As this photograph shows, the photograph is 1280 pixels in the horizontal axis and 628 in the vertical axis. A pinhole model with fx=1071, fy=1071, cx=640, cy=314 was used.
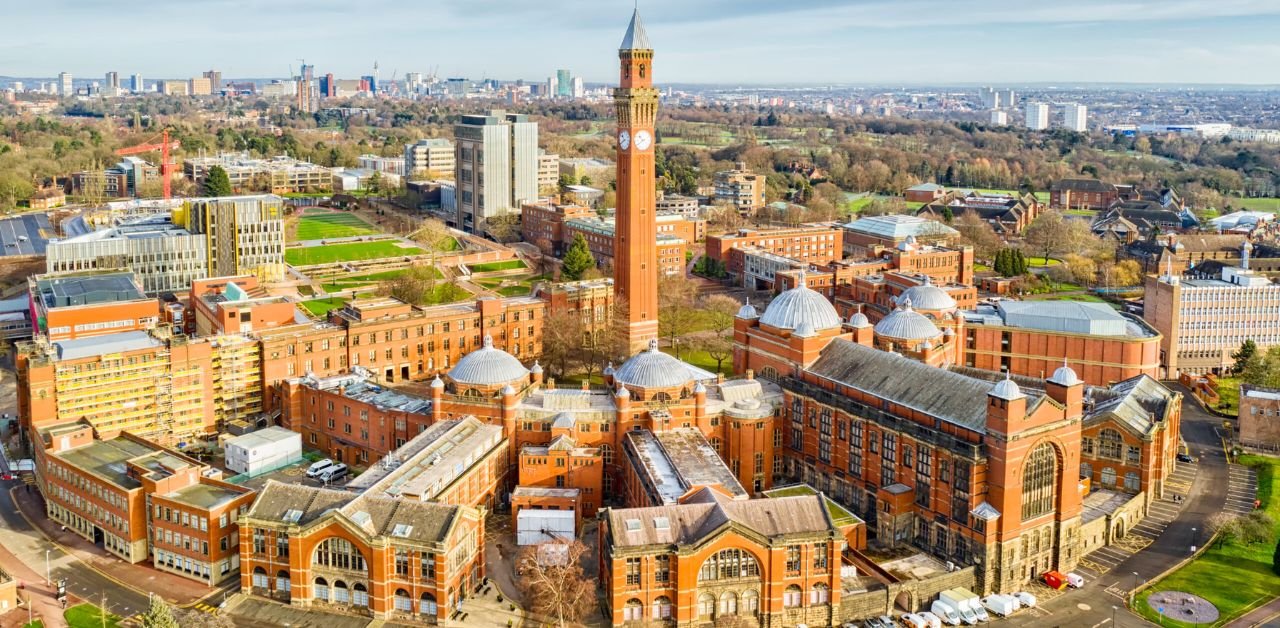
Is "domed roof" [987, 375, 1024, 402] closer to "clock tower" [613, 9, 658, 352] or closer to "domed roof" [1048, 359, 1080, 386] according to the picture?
"domed roof" [1048, 359, 1080, 386]

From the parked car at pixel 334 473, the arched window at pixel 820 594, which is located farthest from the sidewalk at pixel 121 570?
the arched window at pixel 820 594

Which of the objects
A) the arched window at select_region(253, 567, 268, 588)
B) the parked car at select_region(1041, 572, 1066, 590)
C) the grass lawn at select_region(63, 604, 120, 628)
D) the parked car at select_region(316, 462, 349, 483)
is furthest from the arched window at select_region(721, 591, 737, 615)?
the grass lawn at select_region(63, 604, 120, 628)

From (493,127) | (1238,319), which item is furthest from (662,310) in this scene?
(493,127)

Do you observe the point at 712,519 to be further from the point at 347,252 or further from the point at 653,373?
the point at 347,252

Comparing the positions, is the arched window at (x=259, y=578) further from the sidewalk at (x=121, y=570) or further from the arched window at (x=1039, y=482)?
the arched window at (x=1039, y=482)

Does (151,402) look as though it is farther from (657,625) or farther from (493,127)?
(493,127)

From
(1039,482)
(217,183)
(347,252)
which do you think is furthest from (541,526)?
(217,183)
